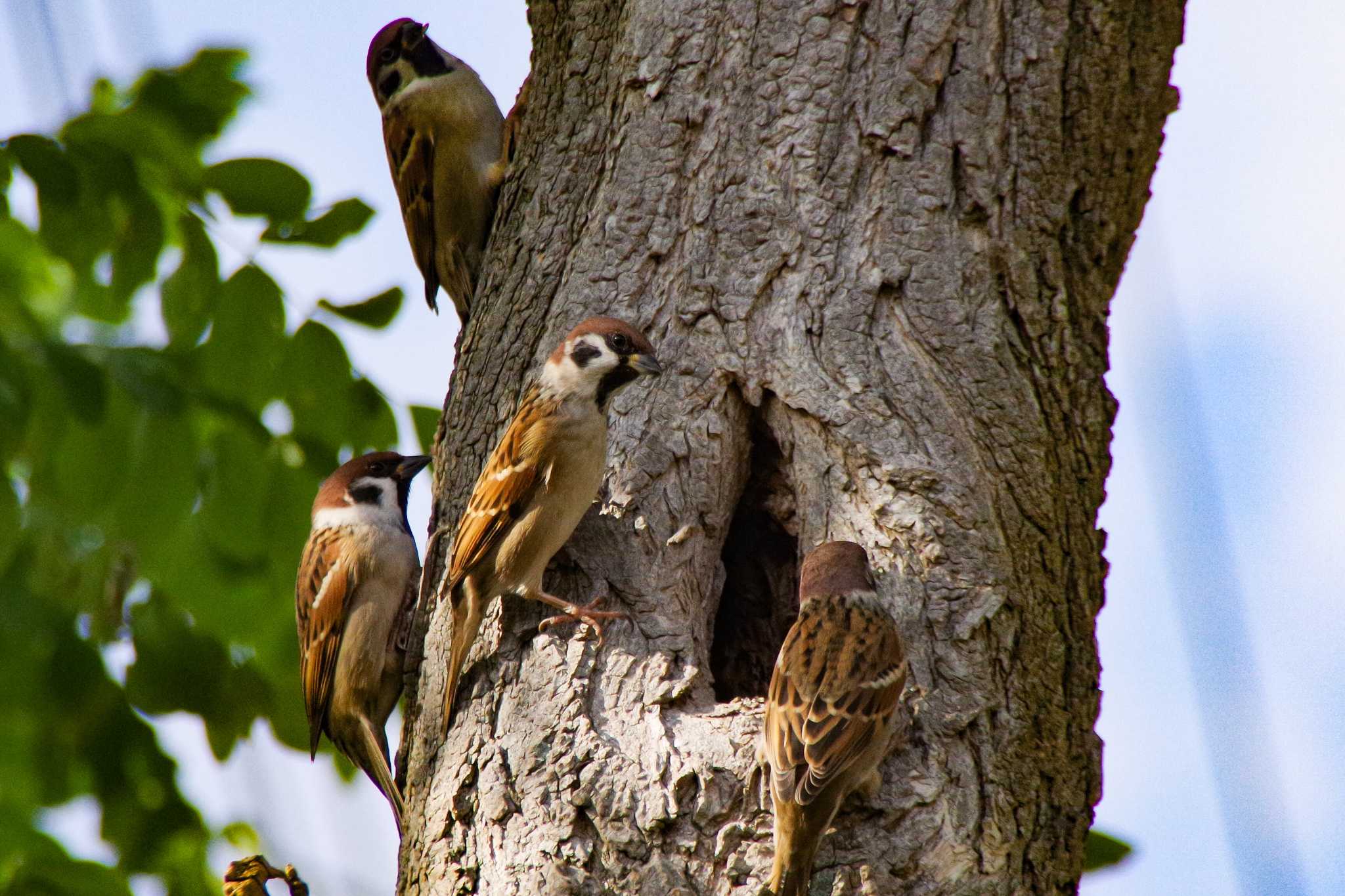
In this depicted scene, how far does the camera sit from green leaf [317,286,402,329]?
3641mm

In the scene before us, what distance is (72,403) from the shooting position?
3.03m

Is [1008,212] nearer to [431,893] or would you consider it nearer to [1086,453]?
[1086,453]

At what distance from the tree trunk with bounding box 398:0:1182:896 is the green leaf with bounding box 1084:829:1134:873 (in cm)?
42

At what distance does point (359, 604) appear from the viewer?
3.68 metres

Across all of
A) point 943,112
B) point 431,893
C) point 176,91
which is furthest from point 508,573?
point 176,91

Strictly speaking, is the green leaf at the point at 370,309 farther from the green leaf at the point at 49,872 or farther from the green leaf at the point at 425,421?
the green leaf at the point at 49,872

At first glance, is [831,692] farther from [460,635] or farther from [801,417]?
[460,635]

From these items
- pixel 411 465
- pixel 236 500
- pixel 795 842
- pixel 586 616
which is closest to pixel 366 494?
pixel 411 465

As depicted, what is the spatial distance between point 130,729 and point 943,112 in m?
2.36

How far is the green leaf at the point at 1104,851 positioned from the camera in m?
3.16

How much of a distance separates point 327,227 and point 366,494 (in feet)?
2.58

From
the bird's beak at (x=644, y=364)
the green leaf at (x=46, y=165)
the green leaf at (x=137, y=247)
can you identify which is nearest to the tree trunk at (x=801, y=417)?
the bird's beak at (x=644, y=364)

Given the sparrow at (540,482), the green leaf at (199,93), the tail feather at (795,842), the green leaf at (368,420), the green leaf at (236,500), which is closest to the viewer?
the tail feather at (795,842)

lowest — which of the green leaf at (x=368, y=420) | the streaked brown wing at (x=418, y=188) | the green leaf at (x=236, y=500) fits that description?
the green leaf at (x=236, y=500)
